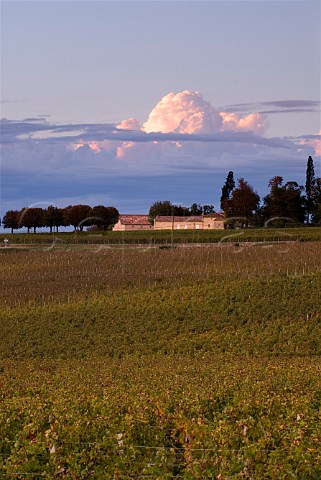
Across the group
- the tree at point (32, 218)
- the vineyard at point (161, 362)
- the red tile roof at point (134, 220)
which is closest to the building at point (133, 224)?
the red tile roof at point (134, 220)

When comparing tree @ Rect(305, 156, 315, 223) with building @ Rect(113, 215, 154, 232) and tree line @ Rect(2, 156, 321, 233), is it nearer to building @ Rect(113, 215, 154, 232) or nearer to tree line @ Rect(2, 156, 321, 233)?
tree line @ Rect(2, 156, 321, 233)

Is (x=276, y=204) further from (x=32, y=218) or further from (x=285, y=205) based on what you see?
(x=32, y=218)

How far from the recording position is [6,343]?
133 ft

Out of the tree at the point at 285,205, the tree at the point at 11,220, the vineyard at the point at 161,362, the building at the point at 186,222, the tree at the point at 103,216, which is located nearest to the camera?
the vineyard at the point at 161,362

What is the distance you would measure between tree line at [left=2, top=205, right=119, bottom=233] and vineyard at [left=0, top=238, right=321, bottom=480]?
73.8 metres

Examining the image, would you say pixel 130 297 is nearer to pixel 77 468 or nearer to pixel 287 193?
pixel 77 468

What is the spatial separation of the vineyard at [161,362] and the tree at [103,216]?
7180 cm

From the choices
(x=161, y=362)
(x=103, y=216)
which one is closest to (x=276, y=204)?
(x=103, y=216)

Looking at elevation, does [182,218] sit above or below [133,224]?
above

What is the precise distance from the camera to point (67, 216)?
163375 millimetres

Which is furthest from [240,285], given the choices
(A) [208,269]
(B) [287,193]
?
(B) [287,193]

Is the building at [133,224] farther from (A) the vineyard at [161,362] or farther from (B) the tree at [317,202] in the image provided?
(A) the vineyard at [161,362]

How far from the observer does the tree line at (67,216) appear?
16112cm

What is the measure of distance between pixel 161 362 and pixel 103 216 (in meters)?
131
